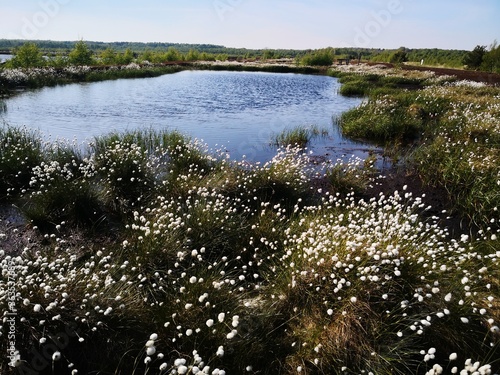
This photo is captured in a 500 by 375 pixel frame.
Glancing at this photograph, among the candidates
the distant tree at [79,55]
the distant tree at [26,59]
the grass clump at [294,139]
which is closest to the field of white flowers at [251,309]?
the grass clump at [294,139]

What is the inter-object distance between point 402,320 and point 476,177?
22.6 feet

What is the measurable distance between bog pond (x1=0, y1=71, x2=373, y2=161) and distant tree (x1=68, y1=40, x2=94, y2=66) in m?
11.5

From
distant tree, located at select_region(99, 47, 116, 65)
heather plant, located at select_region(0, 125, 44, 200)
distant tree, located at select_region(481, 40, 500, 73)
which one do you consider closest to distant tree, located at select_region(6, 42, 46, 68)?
distant tree, located at select_region(99, 47, 116, 65)

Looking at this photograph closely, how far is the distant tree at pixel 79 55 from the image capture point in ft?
137

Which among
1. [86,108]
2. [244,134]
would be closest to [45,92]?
[86,108]

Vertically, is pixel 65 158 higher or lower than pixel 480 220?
higher

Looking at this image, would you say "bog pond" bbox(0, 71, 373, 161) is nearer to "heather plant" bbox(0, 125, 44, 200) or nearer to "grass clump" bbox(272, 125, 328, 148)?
"grass clump" bbox(272, 125, 328, 148)

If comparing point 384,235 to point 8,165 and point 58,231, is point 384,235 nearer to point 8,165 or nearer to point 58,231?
point 58,231

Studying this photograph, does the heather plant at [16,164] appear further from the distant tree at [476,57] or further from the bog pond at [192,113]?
the distant tree at [476,57]

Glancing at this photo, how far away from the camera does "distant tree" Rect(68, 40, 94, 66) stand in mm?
41781

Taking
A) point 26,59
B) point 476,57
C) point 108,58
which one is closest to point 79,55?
point 26,59

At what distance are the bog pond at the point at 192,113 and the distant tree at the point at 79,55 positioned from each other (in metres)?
11.5

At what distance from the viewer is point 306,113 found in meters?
24.0

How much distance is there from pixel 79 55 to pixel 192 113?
29.1m
